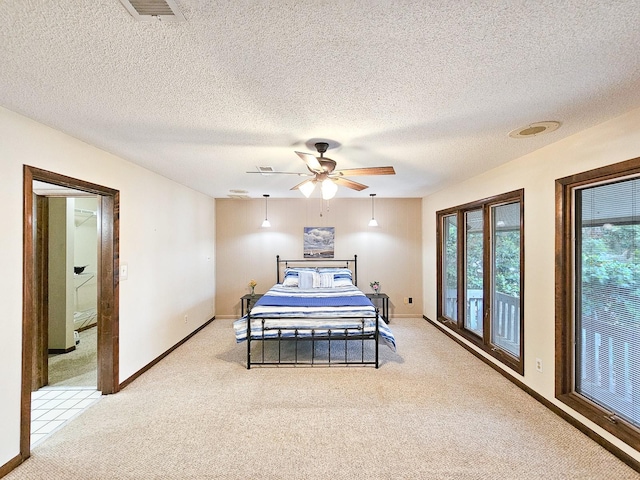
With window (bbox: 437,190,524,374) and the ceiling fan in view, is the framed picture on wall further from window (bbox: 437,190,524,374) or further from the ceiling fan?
the ceiling fan

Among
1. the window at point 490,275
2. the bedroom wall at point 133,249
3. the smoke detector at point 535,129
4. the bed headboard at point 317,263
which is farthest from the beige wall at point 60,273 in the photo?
the window at point 490,275

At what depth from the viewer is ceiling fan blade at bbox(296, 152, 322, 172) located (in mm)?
2416

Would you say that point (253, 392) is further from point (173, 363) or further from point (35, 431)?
point (35, 431)

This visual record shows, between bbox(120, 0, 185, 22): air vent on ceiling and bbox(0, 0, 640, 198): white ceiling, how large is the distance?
3 centimetres

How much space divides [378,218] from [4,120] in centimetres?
538

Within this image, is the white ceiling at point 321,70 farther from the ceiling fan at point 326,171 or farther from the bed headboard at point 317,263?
the bed headboard at point 317,263

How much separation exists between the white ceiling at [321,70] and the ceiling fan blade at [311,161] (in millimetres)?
206

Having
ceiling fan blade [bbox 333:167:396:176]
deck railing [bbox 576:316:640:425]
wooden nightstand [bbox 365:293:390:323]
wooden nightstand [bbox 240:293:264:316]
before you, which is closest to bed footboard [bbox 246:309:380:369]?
wooden nightstand [bbox 240:293:264:316]

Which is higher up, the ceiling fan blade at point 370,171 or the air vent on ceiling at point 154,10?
the air vent on ceiling at point 154,10

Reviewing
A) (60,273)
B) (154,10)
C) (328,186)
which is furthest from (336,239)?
(154,10)

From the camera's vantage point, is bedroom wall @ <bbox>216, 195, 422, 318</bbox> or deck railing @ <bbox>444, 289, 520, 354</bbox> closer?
deck railing @ <bbox>444, 289, 520, 354</bbox>

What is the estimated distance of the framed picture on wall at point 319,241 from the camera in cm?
627

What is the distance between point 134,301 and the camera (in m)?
3.47

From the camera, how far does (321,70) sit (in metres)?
1.61
